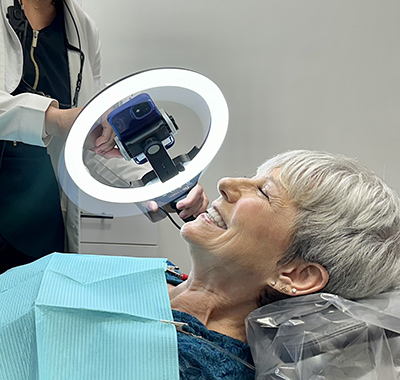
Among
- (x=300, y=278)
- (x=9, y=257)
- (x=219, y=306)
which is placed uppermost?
(x=300, y=278)

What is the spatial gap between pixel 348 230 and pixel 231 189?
0.26m

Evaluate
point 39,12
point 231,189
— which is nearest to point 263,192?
point 231,189

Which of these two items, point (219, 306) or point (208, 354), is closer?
point (208, 354)

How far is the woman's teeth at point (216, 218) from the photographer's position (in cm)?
100

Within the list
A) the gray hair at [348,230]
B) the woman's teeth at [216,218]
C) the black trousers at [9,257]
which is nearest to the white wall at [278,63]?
the black trousers at [9,257]

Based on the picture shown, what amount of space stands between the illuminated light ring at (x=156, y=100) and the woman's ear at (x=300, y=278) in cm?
28

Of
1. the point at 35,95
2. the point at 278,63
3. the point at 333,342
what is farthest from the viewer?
the point at 278,63

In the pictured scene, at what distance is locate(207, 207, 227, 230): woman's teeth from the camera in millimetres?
999

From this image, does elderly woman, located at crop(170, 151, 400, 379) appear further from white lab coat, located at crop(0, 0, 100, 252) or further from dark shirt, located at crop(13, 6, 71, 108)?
dark shirt, located at crop(13, 6, 71, 108)

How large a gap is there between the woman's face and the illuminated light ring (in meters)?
0.11

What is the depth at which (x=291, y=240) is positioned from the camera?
95cm

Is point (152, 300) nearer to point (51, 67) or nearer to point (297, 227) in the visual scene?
point (297, 227)

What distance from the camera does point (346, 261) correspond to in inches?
35.7

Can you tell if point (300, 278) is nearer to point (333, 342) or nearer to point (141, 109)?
point (333, 342)
